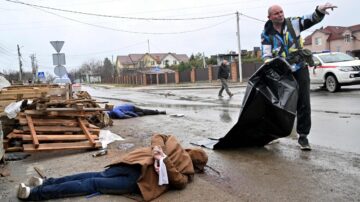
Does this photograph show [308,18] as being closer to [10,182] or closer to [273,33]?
[273,33]

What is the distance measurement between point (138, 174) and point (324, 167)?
87.3 inches

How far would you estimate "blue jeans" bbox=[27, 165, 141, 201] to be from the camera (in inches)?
153

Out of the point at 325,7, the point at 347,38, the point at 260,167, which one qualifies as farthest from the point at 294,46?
the point at 347,38

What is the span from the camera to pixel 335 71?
1514cm

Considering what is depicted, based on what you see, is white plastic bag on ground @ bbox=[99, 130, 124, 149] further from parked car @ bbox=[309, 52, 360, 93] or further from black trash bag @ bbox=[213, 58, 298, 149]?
parked car @ bbox=[309, 52, 360, 93]

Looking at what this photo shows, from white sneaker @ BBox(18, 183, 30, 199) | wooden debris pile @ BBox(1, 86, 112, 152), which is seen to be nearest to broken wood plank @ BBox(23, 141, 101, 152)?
wooden debris pile @ BBox(1, 86, 112, 152)

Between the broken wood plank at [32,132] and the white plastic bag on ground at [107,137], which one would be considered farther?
the white plastic bag on ground at [107,137]

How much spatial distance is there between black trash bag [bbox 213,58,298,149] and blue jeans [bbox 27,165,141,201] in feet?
6.33

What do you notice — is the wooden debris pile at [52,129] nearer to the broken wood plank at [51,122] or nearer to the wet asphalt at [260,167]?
the broken wood plank at [51,122]

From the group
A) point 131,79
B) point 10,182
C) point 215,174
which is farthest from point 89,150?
point 131,79

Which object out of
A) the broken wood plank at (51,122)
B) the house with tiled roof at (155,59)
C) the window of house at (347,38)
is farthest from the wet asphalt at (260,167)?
the house with tiled roof at (155,59)

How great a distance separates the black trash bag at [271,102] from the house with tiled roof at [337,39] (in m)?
57.4

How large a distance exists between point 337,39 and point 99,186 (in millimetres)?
67878

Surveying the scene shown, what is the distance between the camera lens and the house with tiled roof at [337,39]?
61750 mm
